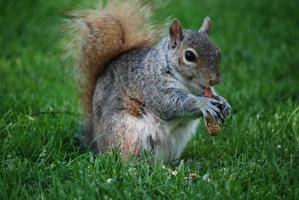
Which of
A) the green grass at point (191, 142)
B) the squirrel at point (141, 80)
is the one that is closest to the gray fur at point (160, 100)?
the squirrel at point (141, 80)

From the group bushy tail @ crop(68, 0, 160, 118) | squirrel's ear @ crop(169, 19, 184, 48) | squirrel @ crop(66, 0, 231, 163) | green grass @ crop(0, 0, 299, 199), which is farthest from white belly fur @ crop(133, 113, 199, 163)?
bushy tail @ crop(68, 0, 160, 118)

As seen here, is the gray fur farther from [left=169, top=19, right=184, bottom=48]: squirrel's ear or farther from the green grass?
the green grass

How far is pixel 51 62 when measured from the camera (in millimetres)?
5332

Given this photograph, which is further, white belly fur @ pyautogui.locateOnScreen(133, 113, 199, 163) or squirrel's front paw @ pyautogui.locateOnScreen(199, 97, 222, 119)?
white belly fur @ pyautogui.locateOnScreen(133, 113, 199, 163)

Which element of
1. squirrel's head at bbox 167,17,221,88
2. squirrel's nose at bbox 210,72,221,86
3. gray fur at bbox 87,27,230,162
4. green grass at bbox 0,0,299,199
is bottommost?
green grass at bbox 0,0,299,199

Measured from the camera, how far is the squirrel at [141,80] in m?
3.29

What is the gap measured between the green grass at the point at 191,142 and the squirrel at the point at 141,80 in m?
0.16

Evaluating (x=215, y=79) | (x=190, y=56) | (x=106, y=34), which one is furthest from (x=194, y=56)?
(x=106, y=34)

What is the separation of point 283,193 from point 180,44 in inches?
35.3

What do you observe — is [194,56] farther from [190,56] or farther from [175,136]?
[175,136]

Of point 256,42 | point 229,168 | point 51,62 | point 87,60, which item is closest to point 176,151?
point 229,168

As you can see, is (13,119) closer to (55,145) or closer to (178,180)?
(55,145)

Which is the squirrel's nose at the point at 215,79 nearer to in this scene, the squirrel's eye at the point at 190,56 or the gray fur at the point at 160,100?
the gray fur at the point at 160,100

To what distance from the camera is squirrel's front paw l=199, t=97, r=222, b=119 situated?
127 inches
